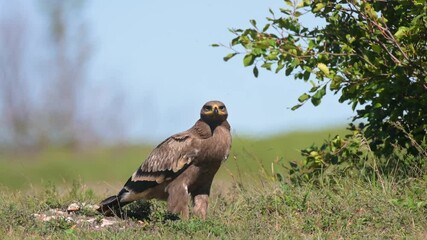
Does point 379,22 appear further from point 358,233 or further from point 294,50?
point 358,233

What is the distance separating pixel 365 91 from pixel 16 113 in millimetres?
20392

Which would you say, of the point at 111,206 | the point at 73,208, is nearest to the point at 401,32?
the point at 111,206

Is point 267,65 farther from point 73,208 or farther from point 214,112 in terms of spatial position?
point 73,208

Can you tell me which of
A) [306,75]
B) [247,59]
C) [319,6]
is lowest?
[306,75]

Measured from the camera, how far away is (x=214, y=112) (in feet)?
31.9

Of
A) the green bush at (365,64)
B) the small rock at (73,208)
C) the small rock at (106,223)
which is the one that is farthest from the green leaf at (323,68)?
the small rock at (73,208)

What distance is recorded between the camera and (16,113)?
95.3 ft

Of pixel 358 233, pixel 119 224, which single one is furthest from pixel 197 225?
pixel 358 233

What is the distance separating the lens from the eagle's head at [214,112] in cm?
974

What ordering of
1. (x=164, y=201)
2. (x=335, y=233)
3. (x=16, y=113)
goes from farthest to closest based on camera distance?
1. (x=16, y=113)
2. (x=164, y=201)
3. (x=335, y=233)

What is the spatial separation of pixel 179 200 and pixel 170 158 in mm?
474

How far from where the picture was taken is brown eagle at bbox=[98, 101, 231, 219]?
9.63 metres

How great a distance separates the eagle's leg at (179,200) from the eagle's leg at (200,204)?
0.16 meters

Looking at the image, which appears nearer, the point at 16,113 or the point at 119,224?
the point at 119,224
